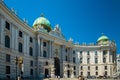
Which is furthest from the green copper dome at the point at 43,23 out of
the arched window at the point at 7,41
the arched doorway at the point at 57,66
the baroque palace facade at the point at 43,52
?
the arched window at the point at 7,41

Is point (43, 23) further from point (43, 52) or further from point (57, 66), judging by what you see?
point (57, 66)

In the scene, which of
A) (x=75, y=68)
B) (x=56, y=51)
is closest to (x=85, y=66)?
(x=75, y=68)

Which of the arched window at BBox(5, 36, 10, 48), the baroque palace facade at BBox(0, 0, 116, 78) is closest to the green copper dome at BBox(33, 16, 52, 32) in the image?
the baroque palace facade at BBox(0, 0, 116, 78)

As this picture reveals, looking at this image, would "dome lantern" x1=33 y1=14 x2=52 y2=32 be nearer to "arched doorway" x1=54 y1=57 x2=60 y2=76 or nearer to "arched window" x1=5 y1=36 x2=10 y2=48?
"arched doorway" x1=54 y1=57 x2=60 y2=76

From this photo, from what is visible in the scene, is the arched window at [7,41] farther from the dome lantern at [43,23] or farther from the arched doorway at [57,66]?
the arched doorway at [57,66]

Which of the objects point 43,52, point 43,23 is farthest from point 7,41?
point 43,23

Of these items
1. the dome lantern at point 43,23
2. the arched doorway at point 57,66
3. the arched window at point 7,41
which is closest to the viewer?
the arched window at point 7,41

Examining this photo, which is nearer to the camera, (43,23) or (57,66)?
(43,23)

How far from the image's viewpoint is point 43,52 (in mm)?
76500

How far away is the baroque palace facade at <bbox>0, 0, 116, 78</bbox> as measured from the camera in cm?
5112

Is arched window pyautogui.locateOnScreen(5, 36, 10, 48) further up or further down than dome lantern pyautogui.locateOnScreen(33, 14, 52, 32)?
further down

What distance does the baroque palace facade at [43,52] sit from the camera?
51.1m

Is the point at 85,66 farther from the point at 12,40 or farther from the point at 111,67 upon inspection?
the point at 12,40

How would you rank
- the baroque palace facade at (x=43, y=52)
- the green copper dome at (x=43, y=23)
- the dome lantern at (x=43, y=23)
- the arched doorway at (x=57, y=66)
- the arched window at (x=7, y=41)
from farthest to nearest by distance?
the arched doorway at (x=57, y=66) < the green copper dome at (x=43, y=23) < the dome lantern at (x=43, y=23) < the arched window at (x=7, y=41) < the baroque palace facade at (x=43, y=52)
